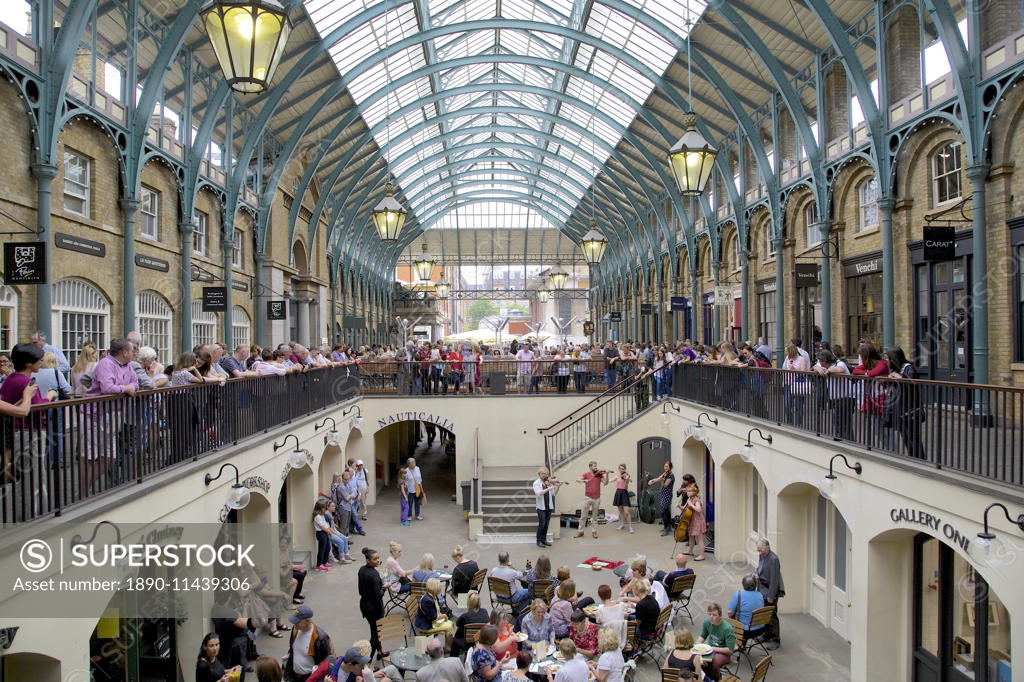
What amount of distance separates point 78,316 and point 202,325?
19.0ft

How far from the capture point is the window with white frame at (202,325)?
19.3 meters

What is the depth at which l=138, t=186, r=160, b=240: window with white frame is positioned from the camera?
16.7 metres

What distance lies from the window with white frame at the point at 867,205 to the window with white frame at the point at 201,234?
16.5 metres

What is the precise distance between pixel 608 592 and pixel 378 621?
128 inches

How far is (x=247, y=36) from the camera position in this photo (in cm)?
684

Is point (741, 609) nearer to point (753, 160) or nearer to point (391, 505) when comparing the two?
point (391, 505)

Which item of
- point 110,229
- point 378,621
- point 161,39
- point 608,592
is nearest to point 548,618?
point 608,592

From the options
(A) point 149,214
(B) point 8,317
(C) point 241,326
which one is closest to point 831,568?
(B) point 8,317

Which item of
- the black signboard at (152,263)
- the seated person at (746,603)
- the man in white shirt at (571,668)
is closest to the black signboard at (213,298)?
the black signboard at (152,263)

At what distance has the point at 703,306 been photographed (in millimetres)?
29516

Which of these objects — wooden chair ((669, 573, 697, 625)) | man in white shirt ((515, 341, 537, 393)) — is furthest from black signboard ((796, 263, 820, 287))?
wooden chair ((669, 573, 697, 625))

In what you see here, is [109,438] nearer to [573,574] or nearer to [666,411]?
[573,574]

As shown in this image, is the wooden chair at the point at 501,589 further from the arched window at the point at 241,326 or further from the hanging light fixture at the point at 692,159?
the arched window at the point at 241,326

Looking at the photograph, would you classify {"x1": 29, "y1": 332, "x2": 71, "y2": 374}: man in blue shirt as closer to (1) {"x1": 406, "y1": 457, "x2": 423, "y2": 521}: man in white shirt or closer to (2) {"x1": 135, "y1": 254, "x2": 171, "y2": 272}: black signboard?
(2) {"x1": 135, "y1": 254, "x2": 171, "y2": 272}: black signboard
